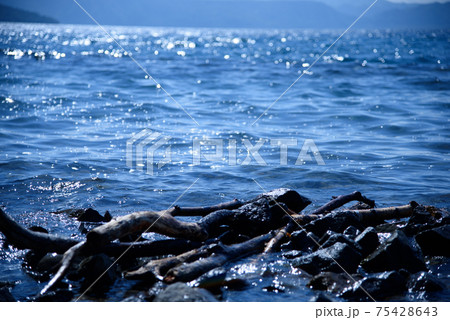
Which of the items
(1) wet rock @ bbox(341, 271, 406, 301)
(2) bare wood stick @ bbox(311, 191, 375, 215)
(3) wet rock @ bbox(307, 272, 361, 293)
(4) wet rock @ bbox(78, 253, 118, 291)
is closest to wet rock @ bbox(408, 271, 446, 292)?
(1) wet rock @ bbox(341, 271, 406, 301)

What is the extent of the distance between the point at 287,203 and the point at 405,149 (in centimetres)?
740

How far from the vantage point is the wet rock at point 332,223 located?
6.59 meters

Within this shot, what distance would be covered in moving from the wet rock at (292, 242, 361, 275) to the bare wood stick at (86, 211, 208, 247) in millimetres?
1270

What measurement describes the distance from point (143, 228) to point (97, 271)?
0.69 m

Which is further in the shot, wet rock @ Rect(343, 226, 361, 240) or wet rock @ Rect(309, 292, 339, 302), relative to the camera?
wet rock @ Rect(343, 226, 361, 240)

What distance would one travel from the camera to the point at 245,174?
11047 millimetres

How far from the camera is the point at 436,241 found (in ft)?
20.7

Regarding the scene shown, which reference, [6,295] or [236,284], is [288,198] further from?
[6,295]

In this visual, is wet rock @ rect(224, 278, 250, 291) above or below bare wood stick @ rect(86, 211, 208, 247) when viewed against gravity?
below

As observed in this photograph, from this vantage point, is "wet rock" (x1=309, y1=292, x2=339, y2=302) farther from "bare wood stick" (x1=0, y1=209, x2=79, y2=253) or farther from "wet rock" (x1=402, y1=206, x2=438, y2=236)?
"bare wood stick" (x1=0, y1=209, x2=79, y2=253)

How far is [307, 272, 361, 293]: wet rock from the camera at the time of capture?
526cm

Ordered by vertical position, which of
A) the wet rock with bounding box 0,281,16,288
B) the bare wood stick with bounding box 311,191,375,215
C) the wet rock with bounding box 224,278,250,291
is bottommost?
the wet rock with bounding box 224,278,250,291

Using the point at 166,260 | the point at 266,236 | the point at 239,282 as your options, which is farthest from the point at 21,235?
the point at 266,236
